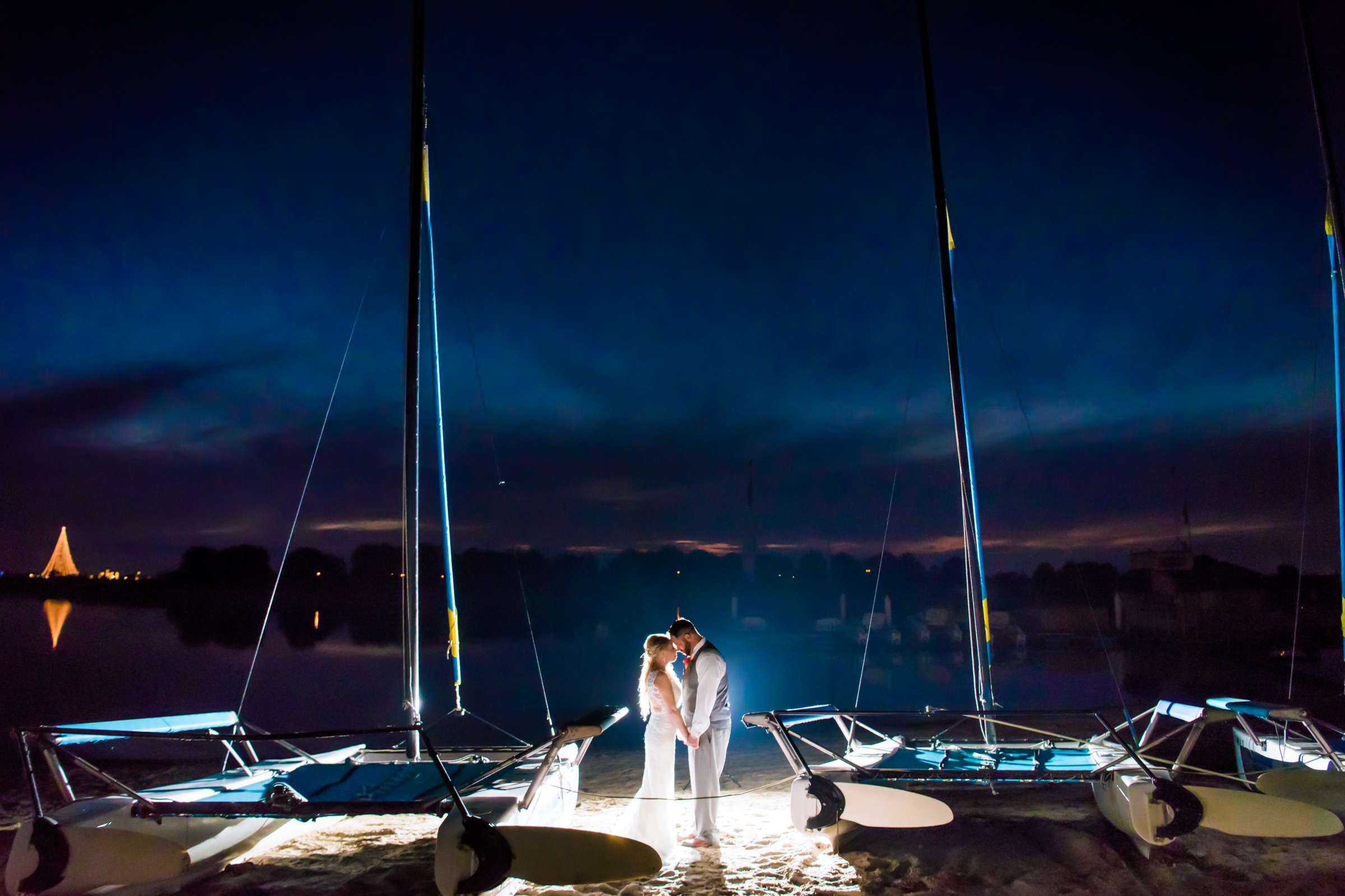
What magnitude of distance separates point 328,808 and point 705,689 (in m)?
2.73

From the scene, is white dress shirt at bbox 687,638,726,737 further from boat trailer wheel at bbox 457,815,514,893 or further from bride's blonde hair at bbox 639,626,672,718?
boat trailer wheel at bbox 457,815,514,893

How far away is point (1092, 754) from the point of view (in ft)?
24.8

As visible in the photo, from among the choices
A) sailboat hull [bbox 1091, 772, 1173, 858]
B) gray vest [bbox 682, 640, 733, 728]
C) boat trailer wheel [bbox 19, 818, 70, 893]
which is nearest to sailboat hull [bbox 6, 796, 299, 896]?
boat trailer wheel [bbox 19, 818, 70, 893]

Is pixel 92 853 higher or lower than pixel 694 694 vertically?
lower

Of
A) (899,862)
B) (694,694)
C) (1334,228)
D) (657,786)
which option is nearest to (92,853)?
(657,786)

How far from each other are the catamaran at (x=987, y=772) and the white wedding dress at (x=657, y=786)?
27.9 inches

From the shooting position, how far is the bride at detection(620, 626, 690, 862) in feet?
19.6

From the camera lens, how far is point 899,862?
5.97 metres

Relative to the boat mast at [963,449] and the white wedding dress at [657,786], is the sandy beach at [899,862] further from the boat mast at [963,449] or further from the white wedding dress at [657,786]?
the boat mast at [963,449]

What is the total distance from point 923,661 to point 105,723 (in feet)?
138

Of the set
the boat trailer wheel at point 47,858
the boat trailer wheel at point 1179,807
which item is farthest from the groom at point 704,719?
the boat trailer wheel at point 47,858

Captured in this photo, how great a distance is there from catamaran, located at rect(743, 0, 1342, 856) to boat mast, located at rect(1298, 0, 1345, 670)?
13.0ft

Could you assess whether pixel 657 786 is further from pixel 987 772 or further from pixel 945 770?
pixel 987 772

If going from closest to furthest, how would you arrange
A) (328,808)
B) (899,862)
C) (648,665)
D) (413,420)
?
(328,808) → (899,862) → (648,665) → (413,420)
